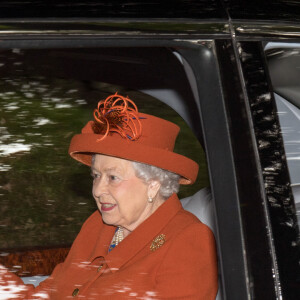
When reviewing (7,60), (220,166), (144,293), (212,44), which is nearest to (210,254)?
(144,293)

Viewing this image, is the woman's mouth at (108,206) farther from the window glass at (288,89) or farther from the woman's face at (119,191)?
the window glass at (288,89)

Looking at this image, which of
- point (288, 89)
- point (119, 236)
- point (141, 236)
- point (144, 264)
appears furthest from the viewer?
point (119, 236)

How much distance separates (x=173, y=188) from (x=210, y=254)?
0.34 m

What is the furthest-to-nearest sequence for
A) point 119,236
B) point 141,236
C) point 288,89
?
point 119,236 → point 141,236 → point 288,89

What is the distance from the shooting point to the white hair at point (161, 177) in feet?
6.88

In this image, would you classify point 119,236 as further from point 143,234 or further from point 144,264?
point 144,264

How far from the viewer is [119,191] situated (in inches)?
83.5

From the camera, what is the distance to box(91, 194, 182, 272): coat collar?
6.83 feet

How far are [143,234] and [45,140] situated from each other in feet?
1.44

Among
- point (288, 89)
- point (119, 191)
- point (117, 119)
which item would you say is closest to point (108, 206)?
point (119, 191)

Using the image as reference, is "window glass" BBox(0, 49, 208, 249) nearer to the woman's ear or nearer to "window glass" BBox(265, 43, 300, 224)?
the woman's ear

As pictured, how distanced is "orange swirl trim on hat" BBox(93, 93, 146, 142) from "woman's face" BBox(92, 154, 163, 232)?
0.10m

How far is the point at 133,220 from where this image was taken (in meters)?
2.15
